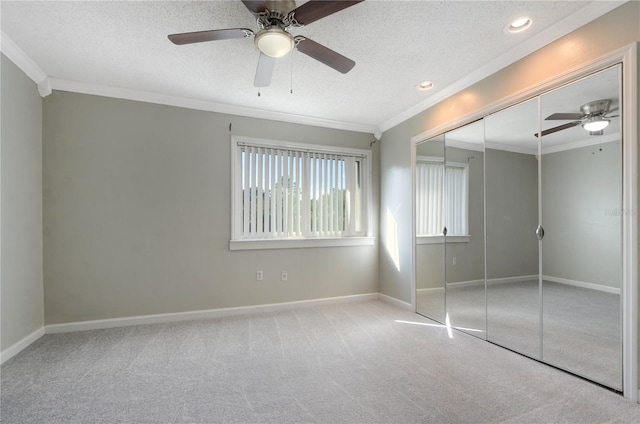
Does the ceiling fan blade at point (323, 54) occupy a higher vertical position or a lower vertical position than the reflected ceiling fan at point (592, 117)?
higher

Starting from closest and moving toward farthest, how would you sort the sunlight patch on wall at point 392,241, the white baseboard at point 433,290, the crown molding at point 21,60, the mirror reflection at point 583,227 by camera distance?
the mirror reflection at point 583,227, the crown molding at point 21,60, the white baseboard at point 433,290, the sunlight patch on wall at point 392,241

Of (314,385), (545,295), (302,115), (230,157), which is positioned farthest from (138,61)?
(545,295)

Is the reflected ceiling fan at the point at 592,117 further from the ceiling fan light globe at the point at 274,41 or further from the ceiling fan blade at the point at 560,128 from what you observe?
the ceiling fan light globe at the point at 274,41

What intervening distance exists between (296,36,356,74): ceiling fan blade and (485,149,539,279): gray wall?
5.61 feet

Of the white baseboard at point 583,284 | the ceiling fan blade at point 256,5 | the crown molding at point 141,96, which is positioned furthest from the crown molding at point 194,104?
the white baseboard at point 583,284

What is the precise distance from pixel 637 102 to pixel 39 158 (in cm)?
494

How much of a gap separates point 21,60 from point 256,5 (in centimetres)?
240

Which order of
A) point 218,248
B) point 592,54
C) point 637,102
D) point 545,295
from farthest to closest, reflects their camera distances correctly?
point 218,248
point 545,295
point 592,54
point 637,102

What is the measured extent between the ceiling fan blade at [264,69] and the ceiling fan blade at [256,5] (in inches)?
13.0

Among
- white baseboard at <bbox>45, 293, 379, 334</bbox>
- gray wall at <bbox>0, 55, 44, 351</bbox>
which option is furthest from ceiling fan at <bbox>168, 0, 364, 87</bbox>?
white baseboard at <bbox>45, 293, 379, 334</bbox>

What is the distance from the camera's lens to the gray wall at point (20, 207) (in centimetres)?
237

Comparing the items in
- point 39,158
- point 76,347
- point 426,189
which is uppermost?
point 39,158

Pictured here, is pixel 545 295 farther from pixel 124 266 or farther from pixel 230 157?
pixel 124 266

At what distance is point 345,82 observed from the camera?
2.97m
